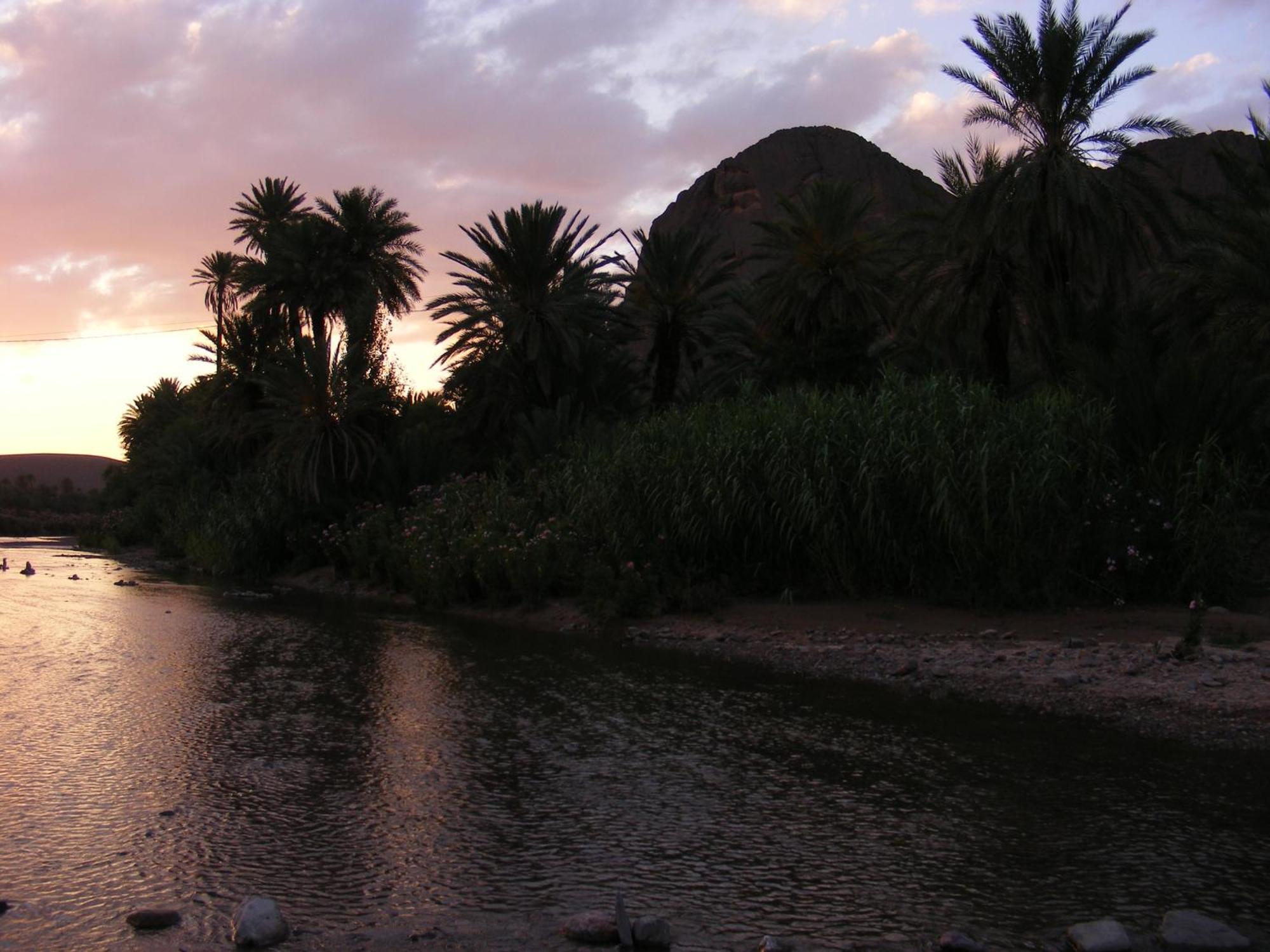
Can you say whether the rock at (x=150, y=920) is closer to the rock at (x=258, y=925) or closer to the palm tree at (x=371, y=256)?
the rock at (x=258, y=925)

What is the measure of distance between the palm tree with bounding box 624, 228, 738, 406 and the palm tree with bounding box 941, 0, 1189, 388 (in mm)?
10980

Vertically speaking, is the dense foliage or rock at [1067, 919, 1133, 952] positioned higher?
the dense foliage

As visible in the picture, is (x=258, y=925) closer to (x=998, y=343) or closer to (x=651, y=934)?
(x=651, y=934)

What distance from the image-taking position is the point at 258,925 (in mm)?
4746

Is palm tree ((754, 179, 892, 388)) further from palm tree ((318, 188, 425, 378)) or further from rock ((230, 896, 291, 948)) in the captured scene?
rock ((230, 896, 291, 948))

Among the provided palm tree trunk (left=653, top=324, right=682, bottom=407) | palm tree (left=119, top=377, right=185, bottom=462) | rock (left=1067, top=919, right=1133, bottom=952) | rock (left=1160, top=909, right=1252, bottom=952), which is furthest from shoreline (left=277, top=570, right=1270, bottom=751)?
palm tree (left=119, top=377, right=185, bottom=462)

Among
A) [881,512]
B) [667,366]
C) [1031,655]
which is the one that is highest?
[667,366]

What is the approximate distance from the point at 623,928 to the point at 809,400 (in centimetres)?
1341

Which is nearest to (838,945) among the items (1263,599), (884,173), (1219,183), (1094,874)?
(1094,874)

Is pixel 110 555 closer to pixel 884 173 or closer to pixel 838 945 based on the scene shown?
pixel 838 945

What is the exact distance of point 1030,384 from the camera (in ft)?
86.9

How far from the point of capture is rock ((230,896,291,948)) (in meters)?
4.70

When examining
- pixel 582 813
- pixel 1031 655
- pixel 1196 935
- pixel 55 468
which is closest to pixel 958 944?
pixel 1196 935

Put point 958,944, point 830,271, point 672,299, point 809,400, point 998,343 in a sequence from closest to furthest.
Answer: point 958,944 → point 809,400 → point 998,343 → point 830,271 → point 672,299
